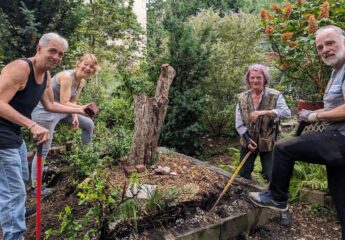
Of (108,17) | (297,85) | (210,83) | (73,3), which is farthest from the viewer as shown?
(108,17)

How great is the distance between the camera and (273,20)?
4.79m

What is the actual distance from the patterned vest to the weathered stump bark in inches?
41.2

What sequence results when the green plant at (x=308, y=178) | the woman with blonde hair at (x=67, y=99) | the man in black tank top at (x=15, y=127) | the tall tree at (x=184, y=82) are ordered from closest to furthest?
the man in black tank top at (x=15, y=127), the woman with blonde hair at (x=67, y=99), the green plant at (x=308, y=178), the tall tree at (x=184, y=82)

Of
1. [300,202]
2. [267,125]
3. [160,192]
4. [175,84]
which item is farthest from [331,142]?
[175,84]

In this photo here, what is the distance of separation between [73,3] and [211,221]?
15.7 ft

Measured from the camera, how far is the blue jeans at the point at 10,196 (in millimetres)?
2650

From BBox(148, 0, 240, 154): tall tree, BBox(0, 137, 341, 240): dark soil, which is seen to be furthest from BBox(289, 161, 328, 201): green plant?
BBox(148, 0, 240, 154): tall tree

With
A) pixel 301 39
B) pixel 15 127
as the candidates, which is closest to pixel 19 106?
pixel 15 127

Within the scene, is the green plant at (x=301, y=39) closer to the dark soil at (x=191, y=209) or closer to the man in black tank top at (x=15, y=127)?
the dark soil at (x=191, y=209)

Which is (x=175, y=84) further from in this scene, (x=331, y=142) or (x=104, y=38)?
(x=104, y=38)

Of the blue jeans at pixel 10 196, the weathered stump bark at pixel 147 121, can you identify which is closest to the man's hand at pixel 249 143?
the weathered stump bark at pixel 147 121

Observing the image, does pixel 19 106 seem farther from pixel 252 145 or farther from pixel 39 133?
pixel 252 145

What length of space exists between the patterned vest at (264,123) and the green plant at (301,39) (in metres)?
0.68

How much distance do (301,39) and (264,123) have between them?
3.71ft
